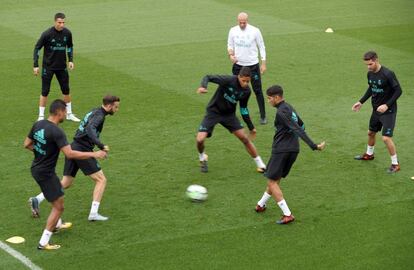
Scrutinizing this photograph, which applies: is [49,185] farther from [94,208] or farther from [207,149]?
[207,149]

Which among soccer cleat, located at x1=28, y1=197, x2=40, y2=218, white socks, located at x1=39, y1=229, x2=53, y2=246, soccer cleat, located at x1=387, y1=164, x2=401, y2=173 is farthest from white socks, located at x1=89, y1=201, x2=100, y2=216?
soccer cleat, located at x1=387, y1=164, x2=401, y2=173

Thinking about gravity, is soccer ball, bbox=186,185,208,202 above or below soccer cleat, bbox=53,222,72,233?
above

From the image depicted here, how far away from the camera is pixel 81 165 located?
14.0 metres

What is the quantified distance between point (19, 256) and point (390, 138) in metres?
7.49

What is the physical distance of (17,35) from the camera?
2786 cm

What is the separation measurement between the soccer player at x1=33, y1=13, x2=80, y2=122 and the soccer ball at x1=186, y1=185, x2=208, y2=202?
5602 mm

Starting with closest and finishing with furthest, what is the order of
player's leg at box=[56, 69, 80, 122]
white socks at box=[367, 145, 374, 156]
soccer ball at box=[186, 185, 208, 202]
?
soccer ball at box=[186, 185, 208, 202] → white socks at box=[367, 145, 374, 156] → player's leg at box=[56, 69, 80, 122]

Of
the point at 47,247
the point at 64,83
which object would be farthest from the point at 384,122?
the point at 64,83

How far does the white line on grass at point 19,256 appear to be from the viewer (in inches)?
489

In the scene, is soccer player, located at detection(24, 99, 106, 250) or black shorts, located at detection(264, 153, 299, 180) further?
black shorts, located at detection(264, 153, 299, 180)

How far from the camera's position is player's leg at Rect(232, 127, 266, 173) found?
1612 centimetres

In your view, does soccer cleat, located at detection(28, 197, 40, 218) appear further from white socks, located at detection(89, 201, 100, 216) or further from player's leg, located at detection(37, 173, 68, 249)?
player's leg, located at detection(37, 173, 68, 249)

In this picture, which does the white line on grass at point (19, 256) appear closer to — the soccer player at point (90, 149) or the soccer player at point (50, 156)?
the soccer player at point (50, 156)

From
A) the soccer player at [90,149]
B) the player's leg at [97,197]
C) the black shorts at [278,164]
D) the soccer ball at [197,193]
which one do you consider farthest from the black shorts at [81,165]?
the black shorts at [278,164]
